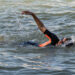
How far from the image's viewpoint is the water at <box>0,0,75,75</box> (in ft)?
23.8

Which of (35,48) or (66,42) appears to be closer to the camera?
(66,42)

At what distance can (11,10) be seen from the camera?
1861 centimetres

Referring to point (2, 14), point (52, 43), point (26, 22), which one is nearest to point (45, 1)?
point (2, 14)

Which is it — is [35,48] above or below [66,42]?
above

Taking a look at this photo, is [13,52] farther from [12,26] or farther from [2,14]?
[2,14]

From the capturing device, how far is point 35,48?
31.2 ft

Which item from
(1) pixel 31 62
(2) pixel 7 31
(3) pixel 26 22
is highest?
(3) pixel 26 22

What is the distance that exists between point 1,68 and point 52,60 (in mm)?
Result: 1632

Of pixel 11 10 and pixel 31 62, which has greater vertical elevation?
pixel 11 10

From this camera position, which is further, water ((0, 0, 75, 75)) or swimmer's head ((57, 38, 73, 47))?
swimmer's head ((57, 38, 73, 47))

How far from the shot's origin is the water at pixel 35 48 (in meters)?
7.25

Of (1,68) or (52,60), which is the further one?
(52,60)

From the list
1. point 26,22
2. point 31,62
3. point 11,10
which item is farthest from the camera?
point 11,10

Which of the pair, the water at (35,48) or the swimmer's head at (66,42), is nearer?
the water at (35,48)
